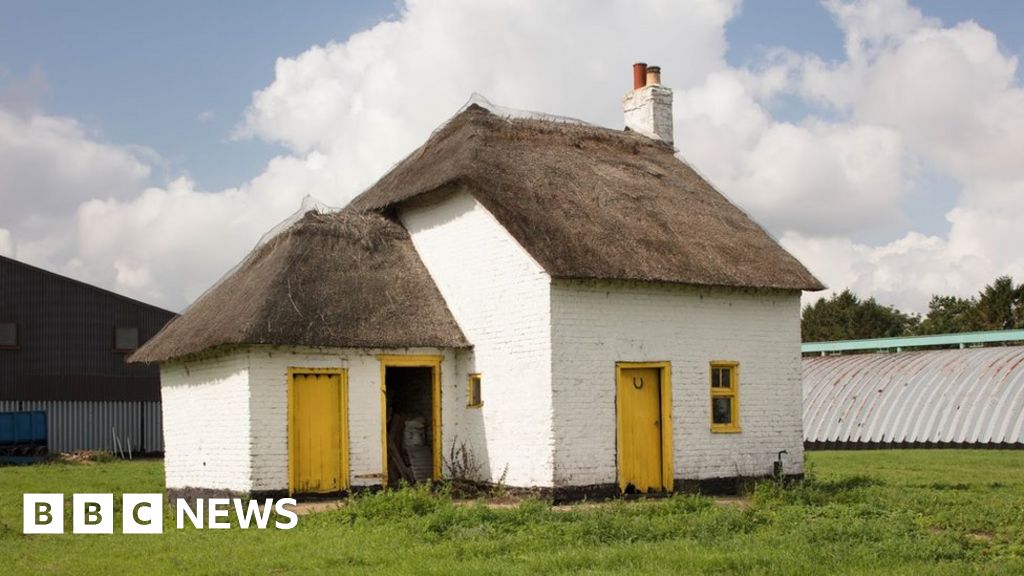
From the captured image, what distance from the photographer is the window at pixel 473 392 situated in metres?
19.5

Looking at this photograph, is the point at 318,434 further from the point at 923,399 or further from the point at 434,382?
the point at 923,399

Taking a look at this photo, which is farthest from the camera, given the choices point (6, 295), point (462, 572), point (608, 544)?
point (6, 295)

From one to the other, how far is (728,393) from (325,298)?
690cm

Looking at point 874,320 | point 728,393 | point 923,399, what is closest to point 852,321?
point 874,320

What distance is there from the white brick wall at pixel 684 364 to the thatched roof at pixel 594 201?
41cm

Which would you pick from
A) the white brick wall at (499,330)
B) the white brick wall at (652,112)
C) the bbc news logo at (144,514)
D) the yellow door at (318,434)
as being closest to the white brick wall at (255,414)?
the yellow door at (318,434)

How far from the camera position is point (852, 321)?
73.9 metres

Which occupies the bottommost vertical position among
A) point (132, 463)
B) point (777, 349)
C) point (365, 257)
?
point (132, 463)

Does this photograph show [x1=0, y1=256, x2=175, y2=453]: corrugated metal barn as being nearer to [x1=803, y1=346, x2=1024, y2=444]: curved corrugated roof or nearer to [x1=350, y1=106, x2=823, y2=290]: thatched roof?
[x1=350, y1=106, x2=823, y2=290]: thatched roof

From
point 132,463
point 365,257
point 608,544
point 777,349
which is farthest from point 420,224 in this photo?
point 132,463

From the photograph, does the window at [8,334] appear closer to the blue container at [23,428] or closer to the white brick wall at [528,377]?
the blue container at [23,428]

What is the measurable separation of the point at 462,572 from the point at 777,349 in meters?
11.0

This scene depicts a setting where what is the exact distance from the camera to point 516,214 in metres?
18.7

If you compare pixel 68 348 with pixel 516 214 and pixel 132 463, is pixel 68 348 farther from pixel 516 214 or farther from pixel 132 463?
pixel 516 214
